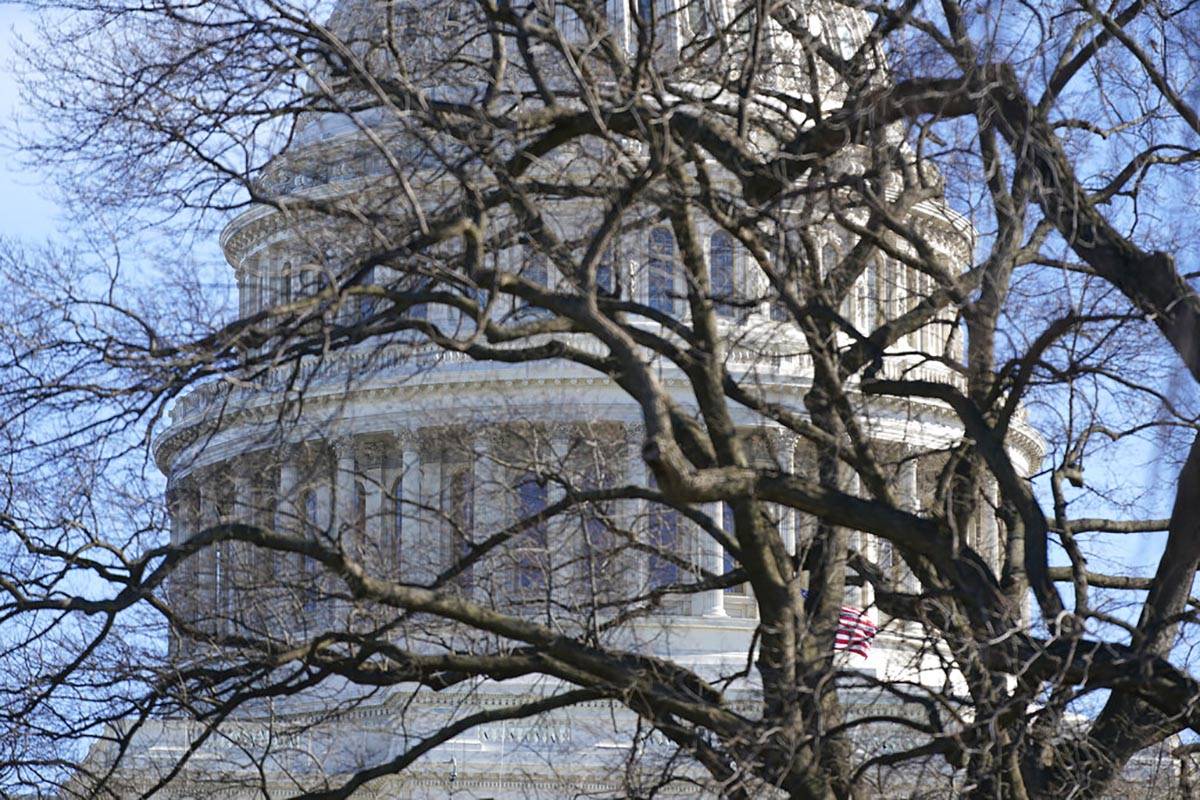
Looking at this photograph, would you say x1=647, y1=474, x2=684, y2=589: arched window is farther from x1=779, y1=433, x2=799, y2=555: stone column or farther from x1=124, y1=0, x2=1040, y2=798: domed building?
x1=779, y1=433, x2=799, y2=555: stone column

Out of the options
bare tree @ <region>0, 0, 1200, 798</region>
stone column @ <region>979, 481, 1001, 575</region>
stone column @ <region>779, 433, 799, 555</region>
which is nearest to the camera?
bare tree @ <region>0, 0, 1200, 798</region>

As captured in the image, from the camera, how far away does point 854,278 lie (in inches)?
822

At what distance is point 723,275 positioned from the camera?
1243 inches

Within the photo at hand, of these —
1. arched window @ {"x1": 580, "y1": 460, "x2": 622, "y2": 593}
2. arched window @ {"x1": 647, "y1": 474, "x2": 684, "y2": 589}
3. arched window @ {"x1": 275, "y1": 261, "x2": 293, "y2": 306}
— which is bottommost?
arched window @ {"x1": 580, "y1": 460, "x2": 622, "y2": 593}

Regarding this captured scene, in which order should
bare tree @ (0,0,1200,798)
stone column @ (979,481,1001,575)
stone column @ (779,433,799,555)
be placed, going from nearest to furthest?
bare tree @ (0,0,1200,798) < stone column @ (979,481,1001,575) < stone column @ (779,433,799,555)

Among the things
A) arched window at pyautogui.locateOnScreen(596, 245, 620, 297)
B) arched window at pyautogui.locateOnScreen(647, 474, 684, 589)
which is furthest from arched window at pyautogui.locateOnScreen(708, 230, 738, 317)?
arched window at pyautogui.locateOnScreen(647, 474, 684, 589)

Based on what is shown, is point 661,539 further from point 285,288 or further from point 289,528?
point 285,288

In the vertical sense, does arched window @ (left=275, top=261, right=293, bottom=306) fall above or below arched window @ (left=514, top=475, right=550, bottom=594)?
above

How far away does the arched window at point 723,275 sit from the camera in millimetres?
20906

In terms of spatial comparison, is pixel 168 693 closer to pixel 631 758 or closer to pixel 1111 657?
pixel 631 758

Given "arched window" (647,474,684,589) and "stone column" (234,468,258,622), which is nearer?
"stone column" (234,468,258,622)

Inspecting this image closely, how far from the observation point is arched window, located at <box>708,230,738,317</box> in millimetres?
20906

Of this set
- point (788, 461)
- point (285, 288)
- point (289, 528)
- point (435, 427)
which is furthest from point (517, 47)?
point (788, 461)

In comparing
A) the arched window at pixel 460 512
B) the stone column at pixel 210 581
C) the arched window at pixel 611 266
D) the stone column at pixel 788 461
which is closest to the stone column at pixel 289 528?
the stone column at pixel 210 581
